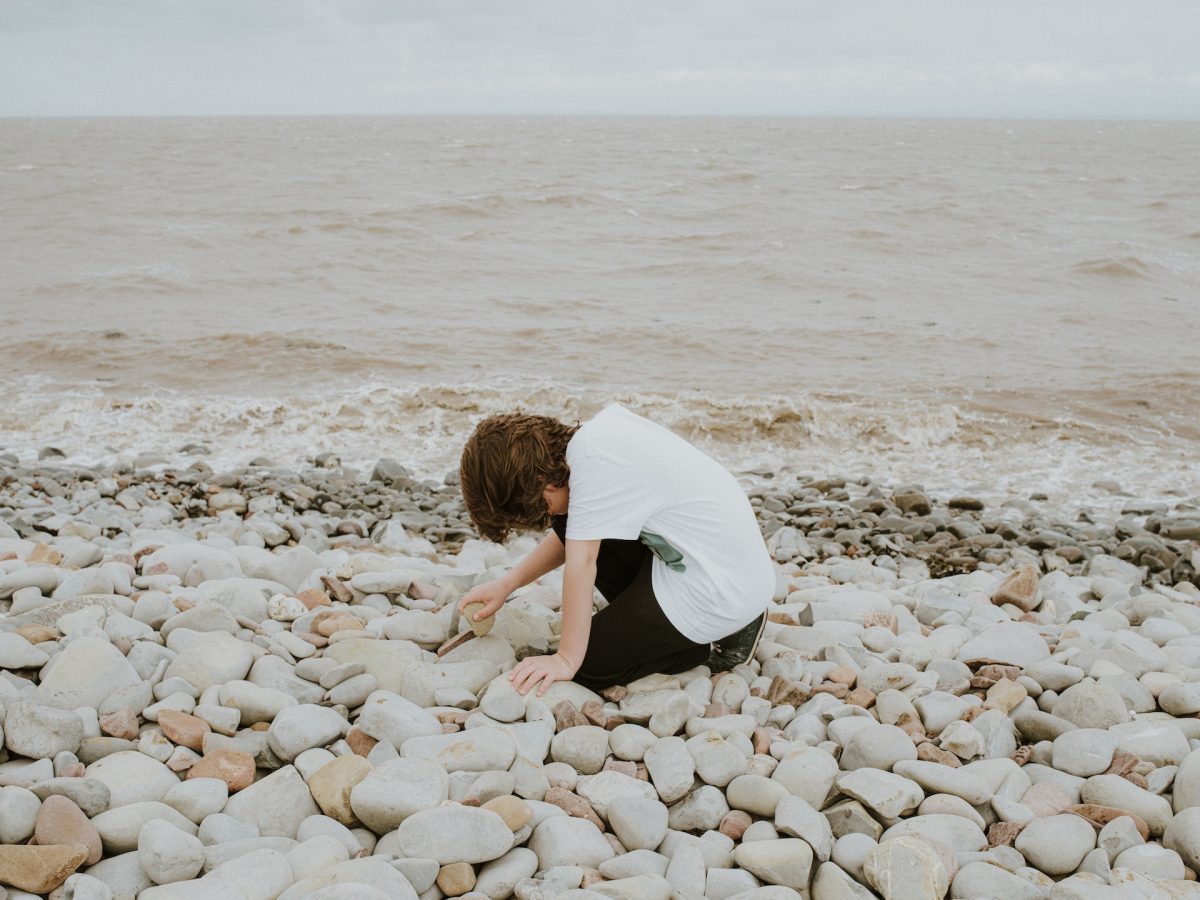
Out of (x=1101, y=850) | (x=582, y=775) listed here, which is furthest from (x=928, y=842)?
(x=582, y=775)

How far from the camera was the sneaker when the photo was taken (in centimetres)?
338

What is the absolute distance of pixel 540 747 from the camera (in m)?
2.89

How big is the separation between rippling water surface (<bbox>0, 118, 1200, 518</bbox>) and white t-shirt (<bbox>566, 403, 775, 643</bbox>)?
4.96m

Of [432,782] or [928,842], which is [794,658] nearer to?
[928,842]

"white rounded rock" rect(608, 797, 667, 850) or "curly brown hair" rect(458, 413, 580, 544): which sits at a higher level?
"curly brown hair" rect(458, 413, 580, 544)

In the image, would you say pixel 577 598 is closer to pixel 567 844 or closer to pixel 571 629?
pixel 571 629

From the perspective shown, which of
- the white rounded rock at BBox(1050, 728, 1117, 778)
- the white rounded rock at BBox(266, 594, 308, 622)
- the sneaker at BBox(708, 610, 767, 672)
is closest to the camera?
the white rounded rock at BBox(1050, 728, 1117, 778)

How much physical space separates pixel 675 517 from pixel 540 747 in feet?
2.70

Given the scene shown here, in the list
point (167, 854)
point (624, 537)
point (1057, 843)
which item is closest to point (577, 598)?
point (624, 537)

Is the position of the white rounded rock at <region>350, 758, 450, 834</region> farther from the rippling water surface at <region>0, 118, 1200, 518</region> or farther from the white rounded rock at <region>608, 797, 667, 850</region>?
the rippling water surface at <region>0, 118, 1200, 518</region>

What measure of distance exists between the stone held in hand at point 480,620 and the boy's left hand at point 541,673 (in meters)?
0.32

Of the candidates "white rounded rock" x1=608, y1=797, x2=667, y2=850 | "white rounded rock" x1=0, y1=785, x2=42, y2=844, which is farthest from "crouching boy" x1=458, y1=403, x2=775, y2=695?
"white rounded rock" x1=0, y1=785, x2=42, y2=844

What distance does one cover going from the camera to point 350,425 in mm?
8961

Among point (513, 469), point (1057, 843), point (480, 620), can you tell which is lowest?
point (1057, 843)
